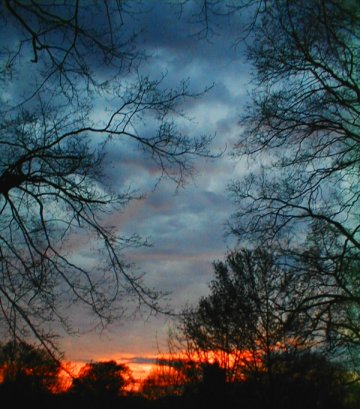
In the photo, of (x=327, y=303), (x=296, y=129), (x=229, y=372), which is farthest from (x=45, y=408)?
(x=296, y=129)

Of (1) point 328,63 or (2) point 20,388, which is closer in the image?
(1) point 328,63

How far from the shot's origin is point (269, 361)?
20.0 meters

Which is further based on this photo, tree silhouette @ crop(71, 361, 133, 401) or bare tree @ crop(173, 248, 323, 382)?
tree silhouette @ crop(71, 361, 133, 401)

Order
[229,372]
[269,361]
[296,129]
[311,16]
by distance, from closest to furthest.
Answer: [311,16] → [296,129] → [269,361] → [229,372]

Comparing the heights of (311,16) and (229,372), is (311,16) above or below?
above

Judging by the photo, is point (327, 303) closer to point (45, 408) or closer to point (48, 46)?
point (48, 46)

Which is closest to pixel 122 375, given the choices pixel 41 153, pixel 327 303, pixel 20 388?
pixel 20 388

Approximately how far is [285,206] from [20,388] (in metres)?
15.3

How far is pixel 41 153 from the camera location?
6.78 meters

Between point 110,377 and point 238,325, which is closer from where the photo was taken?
point 238,325

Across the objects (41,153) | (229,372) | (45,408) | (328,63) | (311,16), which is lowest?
(45,408)

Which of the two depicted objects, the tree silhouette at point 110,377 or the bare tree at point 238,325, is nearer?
the bare tree at point 238,325

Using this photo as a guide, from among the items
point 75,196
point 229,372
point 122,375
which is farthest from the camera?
point 122,375

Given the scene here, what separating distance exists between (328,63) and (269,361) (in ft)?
51.6
